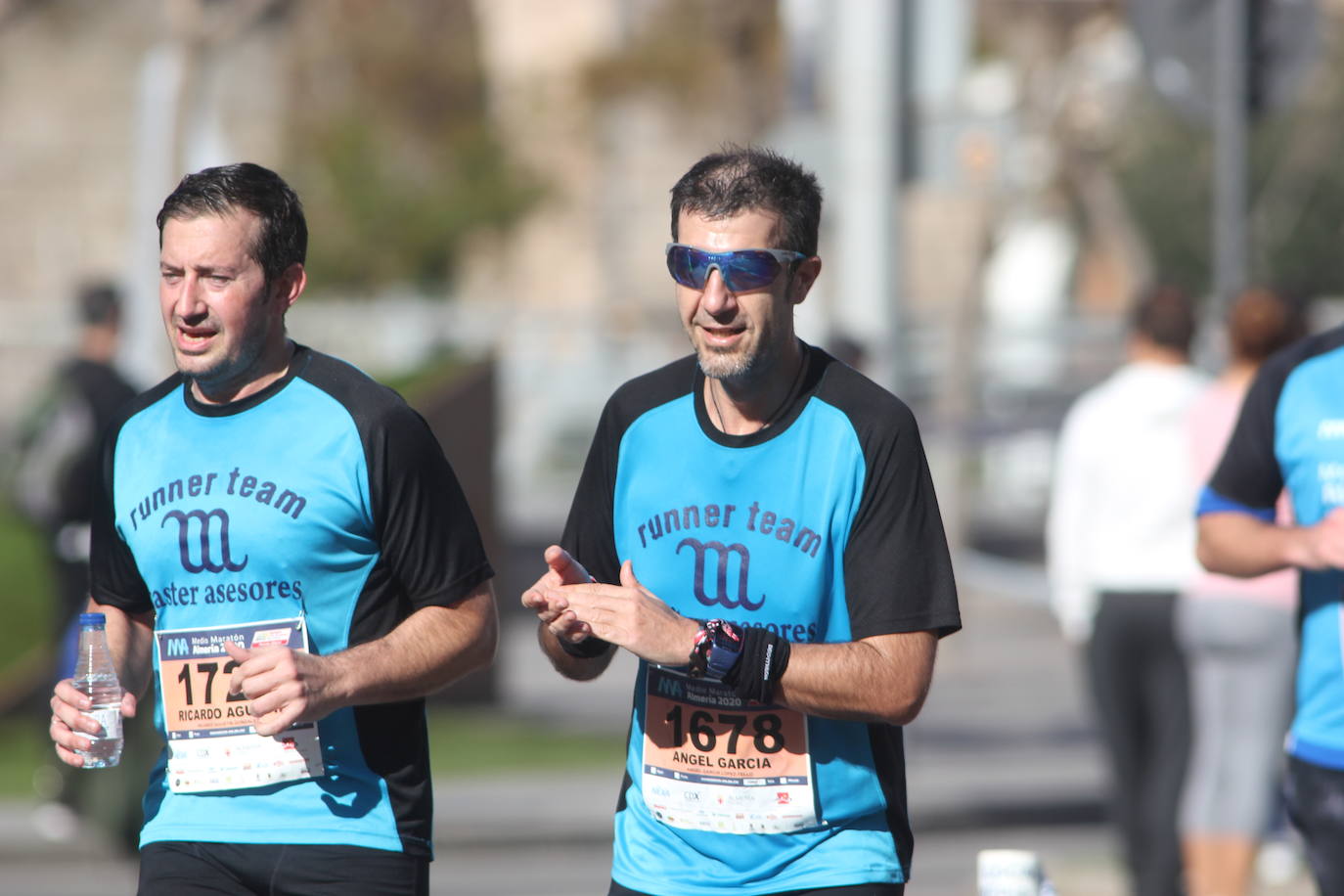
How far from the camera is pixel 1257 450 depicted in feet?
14.7

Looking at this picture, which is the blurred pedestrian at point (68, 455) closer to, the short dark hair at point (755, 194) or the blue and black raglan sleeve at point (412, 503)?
the blue and black raglan sleeve at point (412, 503)

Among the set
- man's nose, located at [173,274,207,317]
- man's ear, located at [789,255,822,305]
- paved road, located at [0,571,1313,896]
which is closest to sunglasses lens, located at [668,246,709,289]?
man's ear, located at [789,255,822,305]

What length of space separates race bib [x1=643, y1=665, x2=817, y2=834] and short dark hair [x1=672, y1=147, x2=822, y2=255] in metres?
0.76

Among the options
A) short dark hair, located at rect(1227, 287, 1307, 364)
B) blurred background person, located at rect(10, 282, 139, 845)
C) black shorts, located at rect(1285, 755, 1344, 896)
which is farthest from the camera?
blurred background person, located at rect(10, 282, 139, 845)

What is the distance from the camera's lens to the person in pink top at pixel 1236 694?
6.87 meters

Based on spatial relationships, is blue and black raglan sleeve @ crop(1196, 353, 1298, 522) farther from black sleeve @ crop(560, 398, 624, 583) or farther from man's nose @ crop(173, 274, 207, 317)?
man's nose @ crop(173, 274, 207, 317)

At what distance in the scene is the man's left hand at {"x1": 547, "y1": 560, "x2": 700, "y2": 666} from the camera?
3330mm

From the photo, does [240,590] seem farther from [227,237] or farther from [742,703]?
[742,703]

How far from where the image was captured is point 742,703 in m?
3.58

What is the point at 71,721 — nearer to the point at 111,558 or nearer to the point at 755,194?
the point at 111,558

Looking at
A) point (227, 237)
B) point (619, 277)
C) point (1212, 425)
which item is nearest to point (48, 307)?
point (619, 277)

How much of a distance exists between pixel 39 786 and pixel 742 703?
22.2 ft

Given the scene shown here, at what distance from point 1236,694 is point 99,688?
169 inches

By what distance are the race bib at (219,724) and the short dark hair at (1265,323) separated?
4.01 metres
